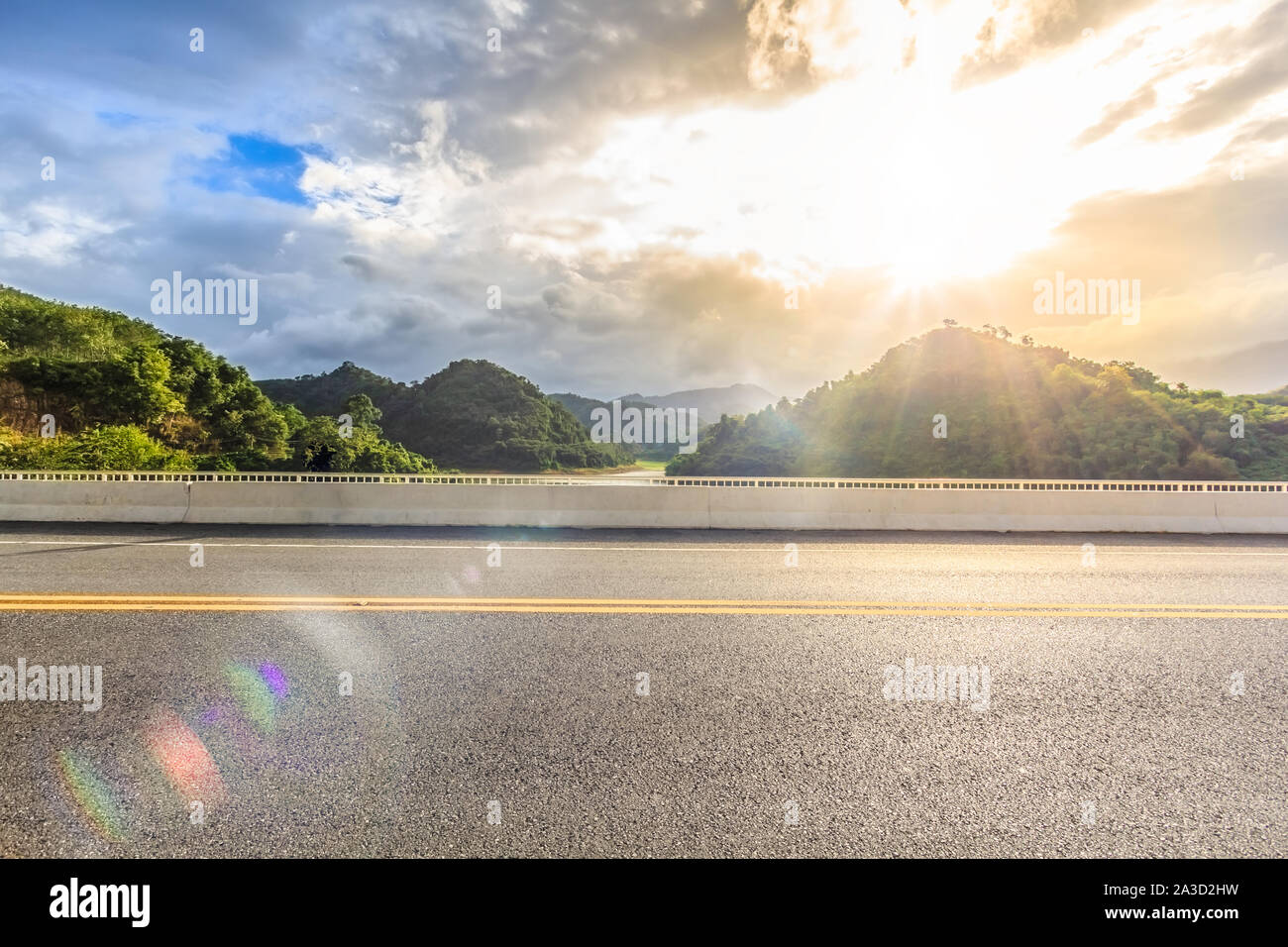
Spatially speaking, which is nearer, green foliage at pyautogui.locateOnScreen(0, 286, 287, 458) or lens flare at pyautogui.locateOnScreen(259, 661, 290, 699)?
lens flare at pyautogui.locateOnScreen(259, 661, 290, 699)

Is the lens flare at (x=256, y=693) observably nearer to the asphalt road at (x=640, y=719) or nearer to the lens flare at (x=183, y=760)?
the asphalt road at (x=640, y=719)

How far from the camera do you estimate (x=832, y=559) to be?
33.0 feet

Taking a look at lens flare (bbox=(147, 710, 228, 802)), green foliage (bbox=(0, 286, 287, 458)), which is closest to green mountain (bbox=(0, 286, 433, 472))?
green foliage (bbox=(0, 286, 287, 458))

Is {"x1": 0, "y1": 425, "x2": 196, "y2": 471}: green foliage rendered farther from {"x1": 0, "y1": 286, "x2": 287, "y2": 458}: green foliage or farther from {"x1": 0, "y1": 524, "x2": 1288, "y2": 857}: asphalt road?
{"x1": 0, "y1": 524, "x2": 1288, "y2": 857}: asphalt road

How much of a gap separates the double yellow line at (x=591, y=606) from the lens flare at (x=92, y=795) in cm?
311

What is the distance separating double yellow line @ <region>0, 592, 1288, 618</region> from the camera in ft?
21.9

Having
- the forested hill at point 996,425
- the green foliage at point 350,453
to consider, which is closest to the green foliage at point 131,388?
the green foliage at point 350,453

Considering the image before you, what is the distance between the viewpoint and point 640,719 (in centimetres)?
408

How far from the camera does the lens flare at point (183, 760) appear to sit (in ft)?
10.6

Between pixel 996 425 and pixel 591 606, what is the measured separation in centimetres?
7616

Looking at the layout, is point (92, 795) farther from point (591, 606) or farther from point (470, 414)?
point (470, 414)

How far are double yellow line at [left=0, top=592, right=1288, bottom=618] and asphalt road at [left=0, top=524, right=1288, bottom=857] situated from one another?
5cm

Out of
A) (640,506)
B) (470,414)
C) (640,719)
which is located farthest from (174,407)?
(640,719)
